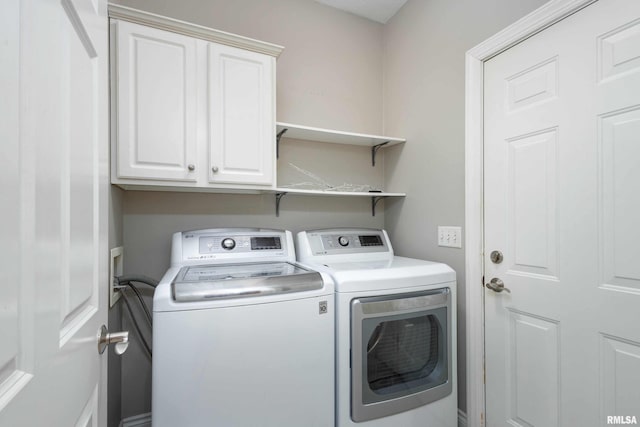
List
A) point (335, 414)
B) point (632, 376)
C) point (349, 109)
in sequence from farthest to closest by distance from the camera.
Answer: point (349, 109), point (335, 414), point (632, 376)

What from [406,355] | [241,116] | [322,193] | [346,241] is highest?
[241,116]

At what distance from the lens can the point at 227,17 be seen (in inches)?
75.0

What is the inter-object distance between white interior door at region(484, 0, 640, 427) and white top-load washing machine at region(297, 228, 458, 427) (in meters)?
0.27

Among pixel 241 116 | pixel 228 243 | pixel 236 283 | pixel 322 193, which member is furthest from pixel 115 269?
pixel 322 193

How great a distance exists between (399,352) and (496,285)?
0.62 metres

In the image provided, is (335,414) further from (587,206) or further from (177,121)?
(177,121)

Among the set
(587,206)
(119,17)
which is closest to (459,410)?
(587,206)

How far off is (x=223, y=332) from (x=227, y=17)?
1872mm

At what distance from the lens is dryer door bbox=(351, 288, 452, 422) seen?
52.9 inches

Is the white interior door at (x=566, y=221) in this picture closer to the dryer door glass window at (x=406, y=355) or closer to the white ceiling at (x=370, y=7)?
the dryer door glass window at (x=406, y=355)

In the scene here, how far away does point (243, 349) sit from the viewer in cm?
117

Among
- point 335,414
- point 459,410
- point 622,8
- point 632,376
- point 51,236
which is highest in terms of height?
point 622,8

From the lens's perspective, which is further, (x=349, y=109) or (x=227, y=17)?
(x=349, y=109)

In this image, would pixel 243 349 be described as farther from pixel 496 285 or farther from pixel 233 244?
pixel 496 285
